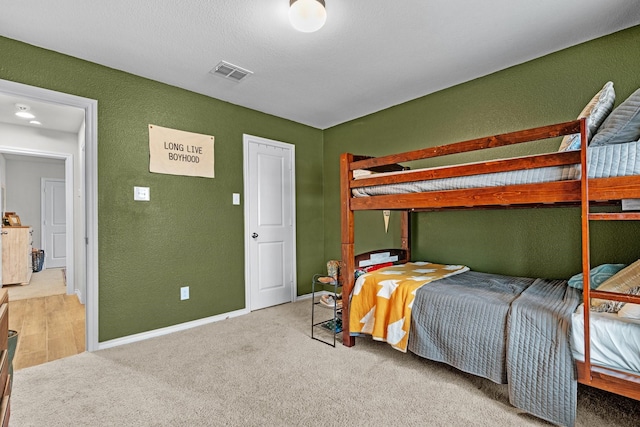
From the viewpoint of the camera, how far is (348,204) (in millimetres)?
2457

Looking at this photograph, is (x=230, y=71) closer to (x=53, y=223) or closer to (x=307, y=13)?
(x=307, y=13)

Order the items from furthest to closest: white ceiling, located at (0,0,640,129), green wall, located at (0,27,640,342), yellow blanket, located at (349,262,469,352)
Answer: green wall, located at (0,27,640,342) < yellow blanket, located at (349,262,469,352) < white ceiling, located at (0,0,640,129)

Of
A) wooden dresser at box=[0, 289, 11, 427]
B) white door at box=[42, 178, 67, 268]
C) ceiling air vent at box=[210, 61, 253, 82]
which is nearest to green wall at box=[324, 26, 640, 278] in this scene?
ceiling air vent at box=[210, 61, 253, 82]

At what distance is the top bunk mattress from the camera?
1.33 metres

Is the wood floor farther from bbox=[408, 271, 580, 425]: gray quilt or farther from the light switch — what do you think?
bbox=[408, 271, 580, 425]: gray quilt

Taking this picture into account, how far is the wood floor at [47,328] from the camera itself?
2.41m

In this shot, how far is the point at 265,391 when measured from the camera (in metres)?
1.84

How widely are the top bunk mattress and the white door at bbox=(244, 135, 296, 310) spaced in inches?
70.6

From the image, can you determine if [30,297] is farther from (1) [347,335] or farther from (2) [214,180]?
(1) [347,335]

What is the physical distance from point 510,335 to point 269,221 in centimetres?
265

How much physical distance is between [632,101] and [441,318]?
1431 millimetres

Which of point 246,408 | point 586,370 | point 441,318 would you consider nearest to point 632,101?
point 586,370

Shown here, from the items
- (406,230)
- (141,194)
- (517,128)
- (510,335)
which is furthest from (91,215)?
(517,128)

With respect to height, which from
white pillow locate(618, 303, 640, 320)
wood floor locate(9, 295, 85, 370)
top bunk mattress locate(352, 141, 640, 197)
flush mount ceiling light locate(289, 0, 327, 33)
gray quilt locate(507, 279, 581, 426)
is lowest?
wood floor locate(9, 295, 85, 370)
